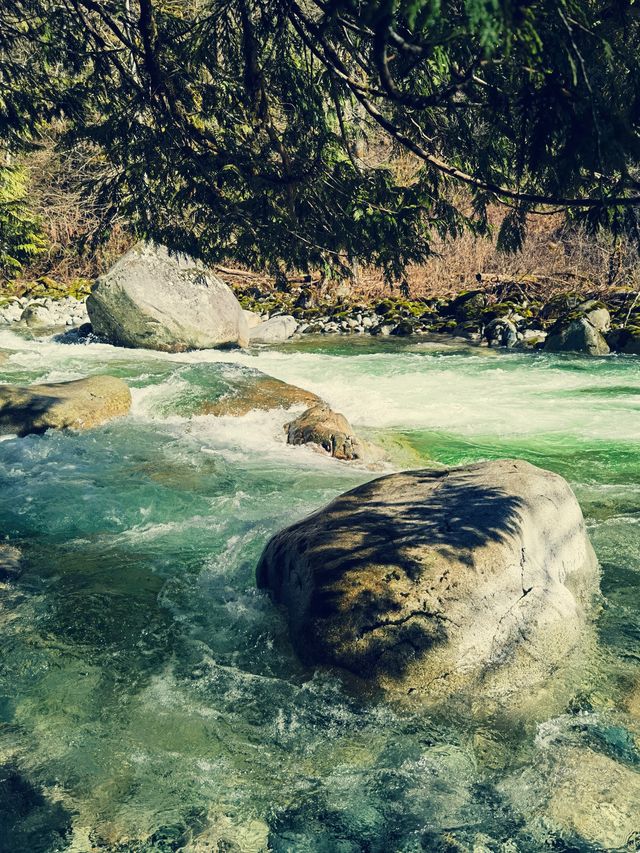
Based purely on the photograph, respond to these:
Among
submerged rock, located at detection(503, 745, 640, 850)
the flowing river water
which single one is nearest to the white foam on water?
the flowing river water

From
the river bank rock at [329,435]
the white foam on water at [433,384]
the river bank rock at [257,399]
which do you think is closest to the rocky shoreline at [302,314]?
the white foam on water at [433,384]

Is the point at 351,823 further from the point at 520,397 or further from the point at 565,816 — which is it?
the point at 520,397

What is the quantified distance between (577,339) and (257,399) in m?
8.50

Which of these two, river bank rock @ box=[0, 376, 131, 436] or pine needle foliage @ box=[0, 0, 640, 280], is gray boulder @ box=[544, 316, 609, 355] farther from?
pine needle foliage @ box=[0, 0, 640, 280]

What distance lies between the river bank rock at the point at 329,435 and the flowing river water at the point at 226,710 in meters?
0.55

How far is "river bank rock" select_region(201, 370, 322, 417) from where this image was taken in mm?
11047

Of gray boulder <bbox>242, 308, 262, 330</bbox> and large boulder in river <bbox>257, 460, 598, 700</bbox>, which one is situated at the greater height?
gray boulder <bbox>242, 308, 262, 330</bbox>

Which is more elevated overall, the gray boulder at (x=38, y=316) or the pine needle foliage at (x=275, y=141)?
the pine needle foliage at (x=275, y=141)

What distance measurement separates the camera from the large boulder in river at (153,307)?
54.2 feet

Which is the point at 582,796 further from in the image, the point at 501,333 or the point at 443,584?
the point at 501,333

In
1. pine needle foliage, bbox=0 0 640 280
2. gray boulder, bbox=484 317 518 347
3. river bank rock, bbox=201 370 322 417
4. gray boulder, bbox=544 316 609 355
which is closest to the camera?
→ pine needle foliage, bbox=0 0 640 280

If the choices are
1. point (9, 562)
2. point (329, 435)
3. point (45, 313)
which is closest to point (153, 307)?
point (45, 313)

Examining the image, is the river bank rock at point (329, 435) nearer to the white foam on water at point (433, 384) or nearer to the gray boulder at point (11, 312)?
the white foam on water at point (433, 384)

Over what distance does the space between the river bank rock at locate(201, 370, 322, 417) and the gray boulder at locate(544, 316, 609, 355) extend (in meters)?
7.66
